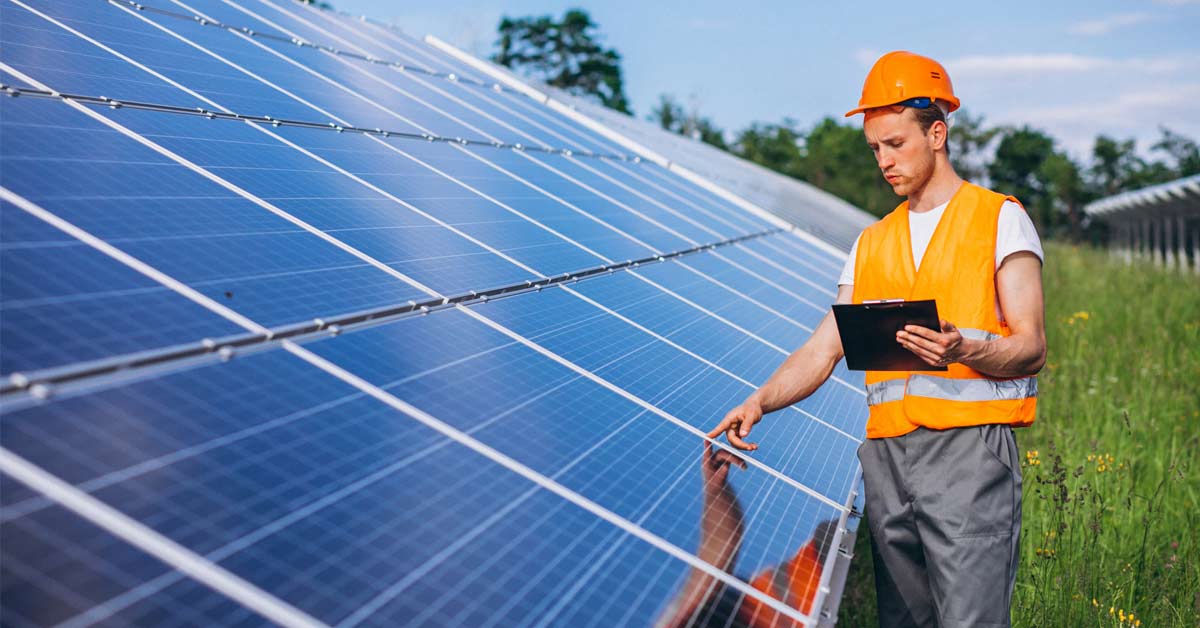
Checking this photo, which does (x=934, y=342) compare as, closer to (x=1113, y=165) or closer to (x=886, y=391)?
(x=886, y=391)

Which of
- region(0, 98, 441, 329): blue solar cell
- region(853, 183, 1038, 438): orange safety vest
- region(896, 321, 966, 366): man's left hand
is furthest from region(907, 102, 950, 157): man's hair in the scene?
A: region(0, 98, 441, 329): blue solar cell

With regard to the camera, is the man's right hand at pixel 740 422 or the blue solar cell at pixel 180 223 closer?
the blue solar cell at pixel 180 223

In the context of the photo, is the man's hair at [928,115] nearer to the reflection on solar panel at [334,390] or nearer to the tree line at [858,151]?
the reflection on solar panel at [334,390]

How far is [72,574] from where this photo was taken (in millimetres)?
2188

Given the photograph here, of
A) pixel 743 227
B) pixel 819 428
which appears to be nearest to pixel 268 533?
pixel 819 428

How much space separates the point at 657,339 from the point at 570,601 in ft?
9.53

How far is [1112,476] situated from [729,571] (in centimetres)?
690

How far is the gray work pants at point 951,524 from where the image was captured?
4.22 metres

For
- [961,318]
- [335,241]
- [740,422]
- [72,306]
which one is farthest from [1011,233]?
[72,306]

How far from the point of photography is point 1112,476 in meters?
9.14

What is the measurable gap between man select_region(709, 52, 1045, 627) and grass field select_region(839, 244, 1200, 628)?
2332 millimetres

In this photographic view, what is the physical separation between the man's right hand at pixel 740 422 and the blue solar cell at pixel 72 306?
7.24ft

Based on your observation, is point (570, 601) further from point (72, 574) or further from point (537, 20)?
point (537, 20)

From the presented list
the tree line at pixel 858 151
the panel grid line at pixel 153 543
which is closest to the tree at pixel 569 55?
the tree line at pixel 858 151
